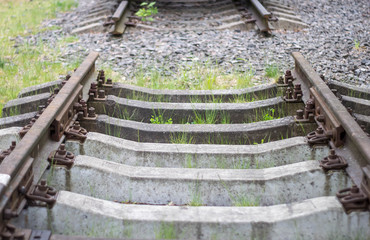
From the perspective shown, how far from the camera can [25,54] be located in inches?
311

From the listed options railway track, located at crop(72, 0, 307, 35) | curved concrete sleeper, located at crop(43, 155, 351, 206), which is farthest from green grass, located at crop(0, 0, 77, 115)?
curved concrete sleeper, located at crop(43, 155, 351, 206)

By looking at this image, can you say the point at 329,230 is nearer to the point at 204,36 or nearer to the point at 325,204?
the point at 325,204

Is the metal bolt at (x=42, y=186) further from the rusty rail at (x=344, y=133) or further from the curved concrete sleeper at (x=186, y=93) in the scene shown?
the curved concrete sleeper at (x=186, y=93)

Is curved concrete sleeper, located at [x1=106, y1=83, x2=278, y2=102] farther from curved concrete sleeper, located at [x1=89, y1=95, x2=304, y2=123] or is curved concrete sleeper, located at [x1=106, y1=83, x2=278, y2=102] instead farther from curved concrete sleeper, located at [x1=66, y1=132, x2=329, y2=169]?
curved concrete sleeper, located at [x1=66, y1=132, x2=329, y2=169]

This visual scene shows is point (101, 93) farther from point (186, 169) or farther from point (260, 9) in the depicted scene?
point (260, 9)

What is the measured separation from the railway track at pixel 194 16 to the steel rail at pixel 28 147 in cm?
458

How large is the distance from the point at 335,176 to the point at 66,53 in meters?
5.44

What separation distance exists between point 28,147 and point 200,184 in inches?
43.5

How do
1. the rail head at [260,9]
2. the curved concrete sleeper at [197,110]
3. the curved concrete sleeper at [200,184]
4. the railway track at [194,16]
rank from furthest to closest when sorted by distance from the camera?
the railway track at [194,16] < the rail head at [260,9] < the curved concrete sleeper at [197,110] < the curved concrete sleeper at [200,184]

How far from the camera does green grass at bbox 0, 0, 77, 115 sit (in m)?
6.56

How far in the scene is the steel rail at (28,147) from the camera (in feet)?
9.20

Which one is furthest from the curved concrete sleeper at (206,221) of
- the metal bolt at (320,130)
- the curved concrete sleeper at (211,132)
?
the curved concrete sleeper at (211,132)

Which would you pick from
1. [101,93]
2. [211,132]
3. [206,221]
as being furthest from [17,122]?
[206,221]

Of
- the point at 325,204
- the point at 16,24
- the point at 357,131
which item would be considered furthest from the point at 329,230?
the point at 16,24
